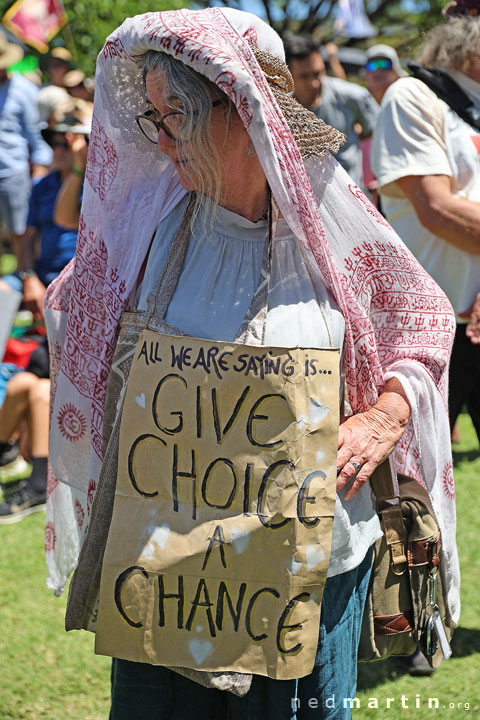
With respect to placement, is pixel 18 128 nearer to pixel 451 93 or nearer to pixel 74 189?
pixel 74 189

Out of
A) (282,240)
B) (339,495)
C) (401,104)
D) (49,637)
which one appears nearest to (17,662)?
(49,637)

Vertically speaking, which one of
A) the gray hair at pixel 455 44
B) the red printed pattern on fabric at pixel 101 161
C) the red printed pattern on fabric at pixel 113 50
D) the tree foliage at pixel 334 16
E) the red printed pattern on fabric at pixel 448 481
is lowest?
the tree foliage at pixel 334 16

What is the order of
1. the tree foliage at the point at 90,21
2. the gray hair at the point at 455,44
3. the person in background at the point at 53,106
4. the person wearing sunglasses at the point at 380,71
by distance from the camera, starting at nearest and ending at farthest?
the gray hair at the point at 455,44 < the person in background at the point at 53,106 < the person wearing sunglasses at the point at 380,71 < the tree foliage at the point at 90,21

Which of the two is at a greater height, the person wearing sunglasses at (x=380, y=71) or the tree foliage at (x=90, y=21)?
the person wearing sunglasses at (x=380, y=71)

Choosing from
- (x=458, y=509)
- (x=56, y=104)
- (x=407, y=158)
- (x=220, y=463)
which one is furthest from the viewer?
(x=56, y=104)

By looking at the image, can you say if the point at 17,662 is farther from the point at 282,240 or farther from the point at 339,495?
the point at 282,240

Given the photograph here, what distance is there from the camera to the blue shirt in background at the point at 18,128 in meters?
8.19

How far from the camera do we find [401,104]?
9.41 feet

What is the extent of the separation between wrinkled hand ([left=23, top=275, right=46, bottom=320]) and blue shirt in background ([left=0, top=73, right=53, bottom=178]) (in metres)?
2.99

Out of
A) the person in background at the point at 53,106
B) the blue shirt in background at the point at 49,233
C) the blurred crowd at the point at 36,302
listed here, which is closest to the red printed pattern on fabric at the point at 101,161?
the blurred crowd at the point at 36,302

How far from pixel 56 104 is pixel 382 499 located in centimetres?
549

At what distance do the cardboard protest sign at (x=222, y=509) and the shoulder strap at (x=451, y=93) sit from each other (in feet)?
5.41

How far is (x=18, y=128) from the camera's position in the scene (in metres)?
8.34

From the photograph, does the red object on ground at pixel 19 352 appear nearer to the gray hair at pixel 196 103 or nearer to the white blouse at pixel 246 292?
the white blouse at pixel 246 292
